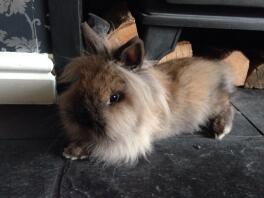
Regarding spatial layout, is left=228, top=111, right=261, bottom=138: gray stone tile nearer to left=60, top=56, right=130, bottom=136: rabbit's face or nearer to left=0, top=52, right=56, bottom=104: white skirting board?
left=60, top=56, right=130, bottom=136: rabbit's face

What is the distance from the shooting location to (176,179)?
1.08 metres

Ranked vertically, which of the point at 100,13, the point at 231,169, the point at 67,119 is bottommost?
the point at 231,169

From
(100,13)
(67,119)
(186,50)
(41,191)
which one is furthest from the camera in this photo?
(100,13)

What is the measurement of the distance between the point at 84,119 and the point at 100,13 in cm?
89

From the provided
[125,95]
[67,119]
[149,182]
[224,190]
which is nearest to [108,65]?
[125,95]

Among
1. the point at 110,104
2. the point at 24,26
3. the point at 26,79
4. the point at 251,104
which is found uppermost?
the point at 24,26

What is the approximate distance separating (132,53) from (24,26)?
0.55 metres

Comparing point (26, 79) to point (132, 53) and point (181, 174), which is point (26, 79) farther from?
point (181, 174)

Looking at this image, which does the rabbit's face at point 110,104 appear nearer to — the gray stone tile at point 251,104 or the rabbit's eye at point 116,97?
the rabbit's eye at point 116,97

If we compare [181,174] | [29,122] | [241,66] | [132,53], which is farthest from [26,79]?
[241,66]

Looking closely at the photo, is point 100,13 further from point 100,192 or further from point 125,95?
point 100,192

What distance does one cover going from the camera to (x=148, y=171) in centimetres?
111

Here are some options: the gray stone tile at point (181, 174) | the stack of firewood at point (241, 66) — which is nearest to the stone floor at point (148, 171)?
the gray stone tile at point (181, 174)

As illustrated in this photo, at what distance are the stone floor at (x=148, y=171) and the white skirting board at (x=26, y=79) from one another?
7.2 inches
